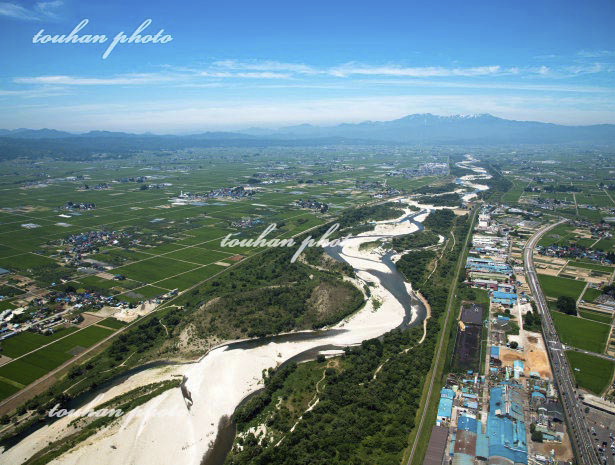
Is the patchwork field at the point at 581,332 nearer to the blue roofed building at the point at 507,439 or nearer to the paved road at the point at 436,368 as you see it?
the paved road at the point at 436,368

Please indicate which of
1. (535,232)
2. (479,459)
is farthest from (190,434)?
(535,232)

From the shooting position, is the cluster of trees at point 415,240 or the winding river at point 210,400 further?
the cluster of trees at point 415,240

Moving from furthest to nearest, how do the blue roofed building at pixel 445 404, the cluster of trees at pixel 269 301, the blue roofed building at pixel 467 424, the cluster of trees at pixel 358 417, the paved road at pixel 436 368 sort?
the cluster of trees at pixel 269 301, the blue roofed building at pixel 445 404, the blue roofed building at pixel 467 424, the paved road at pixel 436 368, the cluster of trees at pixel 358 417

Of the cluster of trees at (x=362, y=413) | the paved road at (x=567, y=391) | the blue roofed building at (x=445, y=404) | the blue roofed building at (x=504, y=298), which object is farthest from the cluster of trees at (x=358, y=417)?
the blue roofed building at (x=504, y=298)

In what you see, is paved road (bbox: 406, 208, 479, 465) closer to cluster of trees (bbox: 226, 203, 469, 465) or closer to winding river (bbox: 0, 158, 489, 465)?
cluster of trees (bbox: 226, 203, 469, 465)

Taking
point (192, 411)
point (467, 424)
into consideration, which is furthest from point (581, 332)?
point (192, 411)

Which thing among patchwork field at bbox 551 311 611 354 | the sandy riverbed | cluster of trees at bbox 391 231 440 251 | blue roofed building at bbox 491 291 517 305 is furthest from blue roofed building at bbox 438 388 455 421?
cluster of trees at bbox 391 231 440 251

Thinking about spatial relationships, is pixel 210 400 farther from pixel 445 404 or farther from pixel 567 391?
pixel 567 391

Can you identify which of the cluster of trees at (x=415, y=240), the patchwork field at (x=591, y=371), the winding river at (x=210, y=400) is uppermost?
the patchwork field at (x=591, y=371)
